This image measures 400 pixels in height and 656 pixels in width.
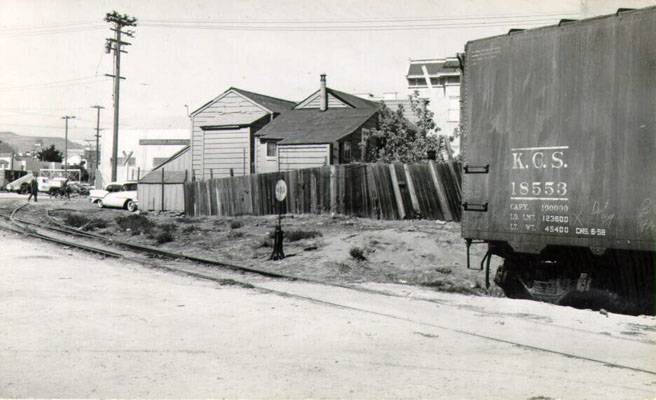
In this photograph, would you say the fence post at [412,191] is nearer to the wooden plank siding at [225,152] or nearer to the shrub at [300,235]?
the shrub at [300,235]

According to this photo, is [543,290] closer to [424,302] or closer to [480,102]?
[424,302]

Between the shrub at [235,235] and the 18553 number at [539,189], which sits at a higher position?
the 18553 number at [539,189]

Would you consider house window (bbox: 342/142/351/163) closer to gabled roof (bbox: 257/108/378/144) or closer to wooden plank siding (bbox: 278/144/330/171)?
gabled roof (bbox: 257/108/378/144)

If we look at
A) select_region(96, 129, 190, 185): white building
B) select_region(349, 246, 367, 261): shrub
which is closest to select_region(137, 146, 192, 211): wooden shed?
select_region(349, 246, 367, 261): shrub

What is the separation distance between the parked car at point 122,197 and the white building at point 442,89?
16.9 metres

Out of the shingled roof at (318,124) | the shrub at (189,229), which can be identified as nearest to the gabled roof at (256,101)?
the shingled roof at (318,124)

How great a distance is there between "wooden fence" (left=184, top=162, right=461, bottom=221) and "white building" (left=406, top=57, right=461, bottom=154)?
12420 mm

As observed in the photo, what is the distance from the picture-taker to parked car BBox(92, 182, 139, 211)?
1384 inches

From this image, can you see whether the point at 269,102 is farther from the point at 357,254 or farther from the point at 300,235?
the point at 357,254

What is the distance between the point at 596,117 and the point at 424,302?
3.85 meters

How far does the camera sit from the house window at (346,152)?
3038 cm

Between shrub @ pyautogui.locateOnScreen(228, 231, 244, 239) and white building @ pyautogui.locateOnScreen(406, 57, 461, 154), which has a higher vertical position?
white building @ pyautogui.locateOnScreen(406, 57, 461, 154)

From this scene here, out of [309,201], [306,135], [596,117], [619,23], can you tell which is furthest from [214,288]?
[306,135]

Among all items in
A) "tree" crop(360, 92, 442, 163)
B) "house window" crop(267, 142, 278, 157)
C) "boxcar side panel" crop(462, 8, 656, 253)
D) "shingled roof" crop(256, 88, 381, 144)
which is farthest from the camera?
"house window" crop(267, 142, 278, 157)
